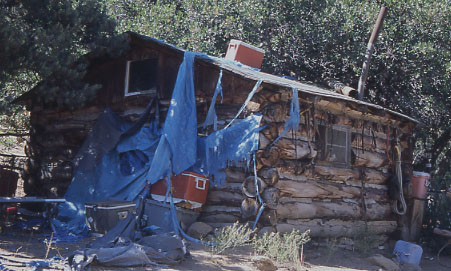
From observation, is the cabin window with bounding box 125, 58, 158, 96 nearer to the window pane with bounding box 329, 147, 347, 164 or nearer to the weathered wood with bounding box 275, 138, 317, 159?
the weathered wood with bounding box 275, 138, 317, 159

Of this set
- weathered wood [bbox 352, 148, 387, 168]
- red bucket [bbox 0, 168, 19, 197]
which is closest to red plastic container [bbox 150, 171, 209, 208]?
weathered wood [bbox 352, 148, 387, 168]

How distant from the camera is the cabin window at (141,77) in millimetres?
11461

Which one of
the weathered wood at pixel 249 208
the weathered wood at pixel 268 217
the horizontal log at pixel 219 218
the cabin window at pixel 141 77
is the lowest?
the horizontal log at pixel 219 218

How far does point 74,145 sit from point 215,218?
4739 millimetres

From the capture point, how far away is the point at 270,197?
30.8 ft

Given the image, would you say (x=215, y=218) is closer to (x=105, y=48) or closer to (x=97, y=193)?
(x=97, y=193)

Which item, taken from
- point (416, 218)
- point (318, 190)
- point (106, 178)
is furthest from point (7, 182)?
point (416, 218)

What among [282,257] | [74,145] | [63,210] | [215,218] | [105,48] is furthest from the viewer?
[74,145]

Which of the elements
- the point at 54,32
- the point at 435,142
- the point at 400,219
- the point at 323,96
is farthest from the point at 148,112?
the point at 435,142

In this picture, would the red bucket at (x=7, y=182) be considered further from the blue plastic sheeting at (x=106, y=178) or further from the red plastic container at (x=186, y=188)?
the red plastic container at (x=186, y=188)

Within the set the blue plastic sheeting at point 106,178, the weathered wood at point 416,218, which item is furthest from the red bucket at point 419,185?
the blue plastic sheeting at point 106,178

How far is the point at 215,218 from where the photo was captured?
32.4 feet

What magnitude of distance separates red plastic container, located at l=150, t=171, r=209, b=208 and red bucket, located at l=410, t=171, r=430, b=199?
650cm

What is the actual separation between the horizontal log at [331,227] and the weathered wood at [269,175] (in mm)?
957
